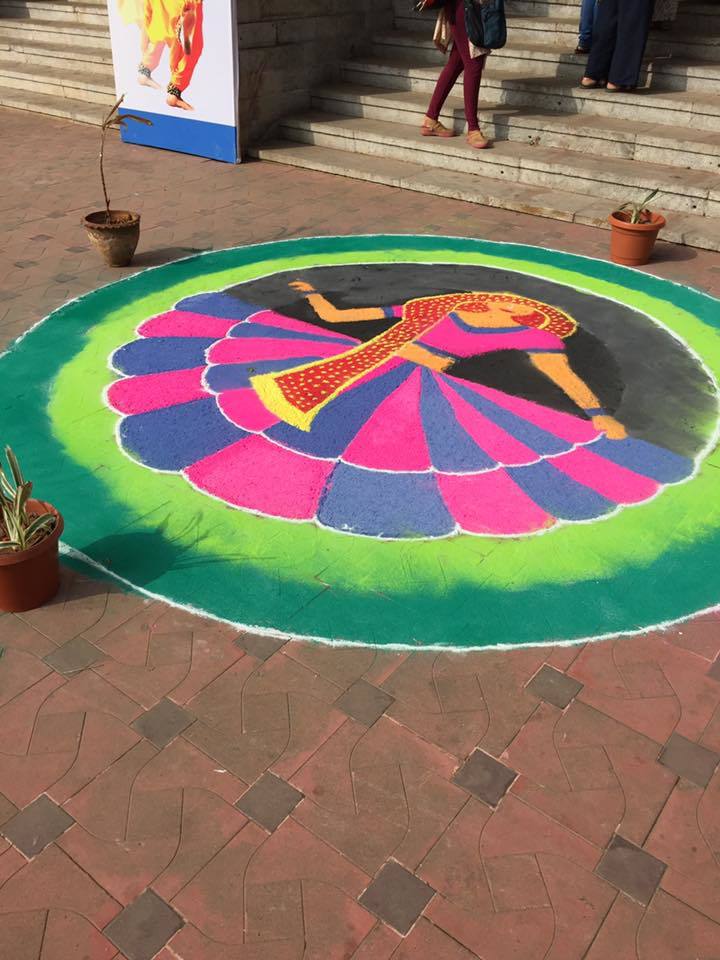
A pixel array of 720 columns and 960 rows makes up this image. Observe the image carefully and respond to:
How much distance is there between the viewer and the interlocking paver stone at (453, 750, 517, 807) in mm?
3172

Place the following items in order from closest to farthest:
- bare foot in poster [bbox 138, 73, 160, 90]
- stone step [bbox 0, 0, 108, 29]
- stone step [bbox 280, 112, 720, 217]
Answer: stone step [bbox 280, 112, 720, 217] < bare foot in poster [bbox 138, 73, 160, 90] < stone step [bbox 0, 0, 108, 29]

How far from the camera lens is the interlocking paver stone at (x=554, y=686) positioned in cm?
355

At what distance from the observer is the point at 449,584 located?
4.13m

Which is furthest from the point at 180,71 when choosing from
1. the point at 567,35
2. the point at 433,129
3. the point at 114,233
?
the point at 567,35

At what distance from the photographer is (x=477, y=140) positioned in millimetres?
9984

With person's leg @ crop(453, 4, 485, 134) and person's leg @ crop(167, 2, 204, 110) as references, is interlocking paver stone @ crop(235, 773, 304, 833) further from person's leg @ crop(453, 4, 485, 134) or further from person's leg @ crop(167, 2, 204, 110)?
person's leg @ crop(167, 2, 204, 110)

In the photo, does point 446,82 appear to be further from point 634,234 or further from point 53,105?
point 53,105

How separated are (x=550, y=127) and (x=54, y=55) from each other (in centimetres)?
1015

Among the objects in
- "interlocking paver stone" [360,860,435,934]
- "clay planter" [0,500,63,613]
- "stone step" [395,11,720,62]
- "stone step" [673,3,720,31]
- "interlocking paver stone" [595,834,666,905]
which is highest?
"stone step" [673,3,720,31]

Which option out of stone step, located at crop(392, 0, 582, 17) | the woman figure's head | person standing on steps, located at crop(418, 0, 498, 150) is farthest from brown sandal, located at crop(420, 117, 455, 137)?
the woman figure's head

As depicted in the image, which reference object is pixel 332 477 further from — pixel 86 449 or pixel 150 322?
pixel 150 322

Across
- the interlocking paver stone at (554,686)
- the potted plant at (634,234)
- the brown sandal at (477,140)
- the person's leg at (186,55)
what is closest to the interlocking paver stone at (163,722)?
the interlocking paver stone at (554,686)

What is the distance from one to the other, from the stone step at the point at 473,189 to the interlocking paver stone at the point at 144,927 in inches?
301

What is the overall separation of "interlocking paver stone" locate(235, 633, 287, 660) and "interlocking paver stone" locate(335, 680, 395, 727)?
0.42 m
